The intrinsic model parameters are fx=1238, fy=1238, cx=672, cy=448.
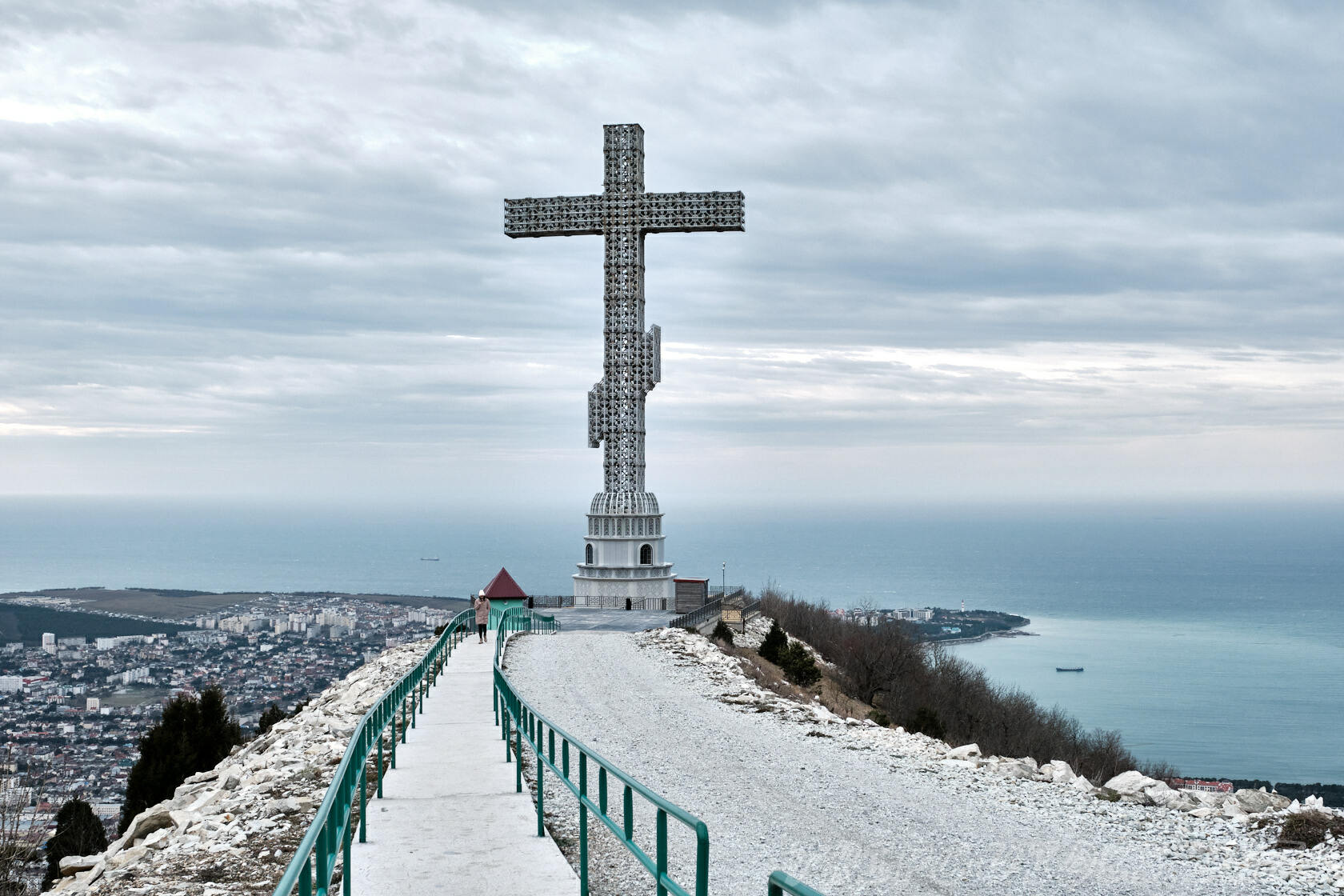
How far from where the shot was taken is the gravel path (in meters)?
10.7

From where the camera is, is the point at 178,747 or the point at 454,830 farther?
the point at 178,747

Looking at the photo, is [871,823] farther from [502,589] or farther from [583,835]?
[502,589]

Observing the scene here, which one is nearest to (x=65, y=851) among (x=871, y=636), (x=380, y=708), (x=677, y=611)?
(x=380, y=708)

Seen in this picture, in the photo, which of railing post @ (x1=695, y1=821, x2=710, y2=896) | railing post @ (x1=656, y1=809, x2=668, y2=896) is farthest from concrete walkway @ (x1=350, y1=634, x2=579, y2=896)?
railing post @ (x1=695, y1=821, x2=710, y2=896)

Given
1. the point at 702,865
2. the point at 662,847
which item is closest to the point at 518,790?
the point at 662,847

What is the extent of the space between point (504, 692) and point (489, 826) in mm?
4034

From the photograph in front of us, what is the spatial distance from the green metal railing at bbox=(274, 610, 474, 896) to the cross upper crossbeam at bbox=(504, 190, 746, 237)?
25175 mm

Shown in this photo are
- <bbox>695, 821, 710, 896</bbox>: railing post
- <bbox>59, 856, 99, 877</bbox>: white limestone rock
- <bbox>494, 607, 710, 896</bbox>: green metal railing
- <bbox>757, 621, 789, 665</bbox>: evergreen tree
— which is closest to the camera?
<bbox>695, 821, 710, 896</bbox>: railing post

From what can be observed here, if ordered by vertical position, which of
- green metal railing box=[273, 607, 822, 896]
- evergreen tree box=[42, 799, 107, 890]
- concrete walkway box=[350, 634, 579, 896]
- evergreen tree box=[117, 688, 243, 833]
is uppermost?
green metal railing box=[273, 607, 822, 896]

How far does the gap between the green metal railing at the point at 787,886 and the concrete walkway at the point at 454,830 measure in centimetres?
411

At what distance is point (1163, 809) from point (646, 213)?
32619 millimetres

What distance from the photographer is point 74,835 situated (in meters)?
22.3

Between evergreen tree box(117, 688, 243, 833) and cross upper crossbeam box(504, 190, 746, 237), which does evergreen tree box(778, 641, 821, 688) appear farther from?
cross upper crossbeam box(504, 190, 746, 237)

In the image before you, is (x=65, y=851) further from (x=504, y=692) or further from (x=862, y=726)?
(x=862, y=726)
